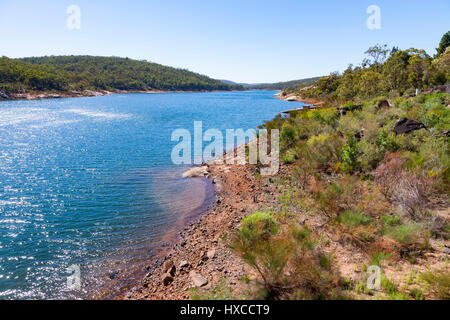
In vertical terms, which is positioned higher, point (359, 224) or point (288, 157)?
point (288, 157)

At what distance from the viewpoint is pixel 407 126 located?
43.0 ft

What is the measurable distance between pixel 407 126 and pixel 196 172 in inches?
545

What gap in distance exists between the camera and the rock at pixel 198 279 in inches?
253

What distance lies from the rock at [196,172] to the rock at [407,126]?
1261cm

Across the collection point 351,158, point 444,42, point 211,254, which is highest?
point 444,42

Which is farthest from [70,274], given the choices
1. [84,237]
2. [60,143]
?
[60,143]

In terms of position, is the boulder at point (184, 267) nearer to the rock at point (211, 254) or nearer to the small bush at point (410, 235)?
the rock at point (211, 254)

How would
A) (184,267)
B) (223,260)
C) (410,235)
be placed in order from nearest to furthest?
(410,235) < (223,260) < (184,267)

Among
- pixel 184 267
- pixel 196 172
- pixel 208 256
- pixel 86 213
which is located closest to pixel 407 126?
pixel 208 256

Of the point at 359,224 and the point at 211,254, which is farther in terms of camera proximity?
the point at 211,254

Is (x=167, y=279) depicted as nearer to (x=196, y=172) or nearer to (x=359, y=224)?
(x=359, y=224)

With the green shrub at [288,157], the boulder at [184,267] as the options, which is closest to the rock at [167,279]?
the boulder at [184,267]

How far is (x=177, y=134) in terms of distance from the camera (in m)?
31.7

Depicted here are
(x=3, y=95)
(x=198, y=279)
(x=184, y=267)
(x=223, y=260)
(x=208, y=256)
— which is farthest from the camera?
(x=3, y=95)
